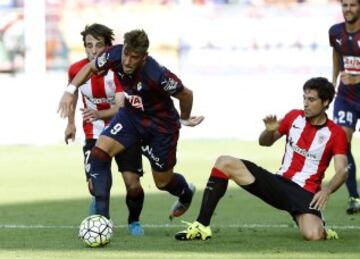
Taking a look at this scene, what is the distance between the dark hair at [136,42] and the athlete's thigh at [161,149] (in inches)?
41.4

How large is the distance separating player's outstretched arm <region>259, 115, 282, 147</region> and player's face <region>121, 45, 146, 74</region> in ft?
3.69

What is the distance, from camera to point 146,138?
10195 millimetres

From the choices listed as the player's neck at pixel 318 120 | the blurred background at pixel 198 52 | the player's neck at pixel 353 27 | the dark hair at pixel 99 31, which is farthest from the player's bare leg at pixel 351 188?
the blurred background at pixel 198 52

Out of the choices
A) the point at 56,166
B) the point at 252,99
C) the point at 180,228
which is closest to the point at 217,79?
the point at 252,99

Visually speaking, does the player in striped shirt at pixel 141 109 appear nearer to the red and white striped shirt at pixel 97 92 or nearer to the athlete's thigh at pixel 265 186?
the red and white striped shirt at pixel 97 92

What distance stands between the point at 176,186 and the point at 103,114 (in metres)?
0.92

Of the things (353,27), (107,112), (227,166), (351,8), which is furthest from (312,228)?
(353,27)

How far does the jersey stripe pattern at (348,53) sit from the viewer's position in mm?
12320

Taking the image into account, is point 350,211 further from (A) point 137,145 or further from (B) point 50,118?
(B) point 50,118

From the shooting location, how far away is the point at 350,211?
12094 mm

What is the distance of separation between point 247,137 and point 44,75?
4.24 meters

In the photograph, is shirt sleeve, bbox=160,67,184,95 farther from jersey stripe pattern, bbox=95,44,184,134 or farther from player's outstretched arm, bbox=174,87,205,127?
player's outstretched arm, bbox=174,87,205,127

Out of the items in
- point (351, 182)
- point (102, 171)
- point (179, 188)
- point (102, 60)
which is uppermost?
point (102, 60)

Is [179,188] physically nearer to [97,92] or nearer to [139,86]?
[97,92]
